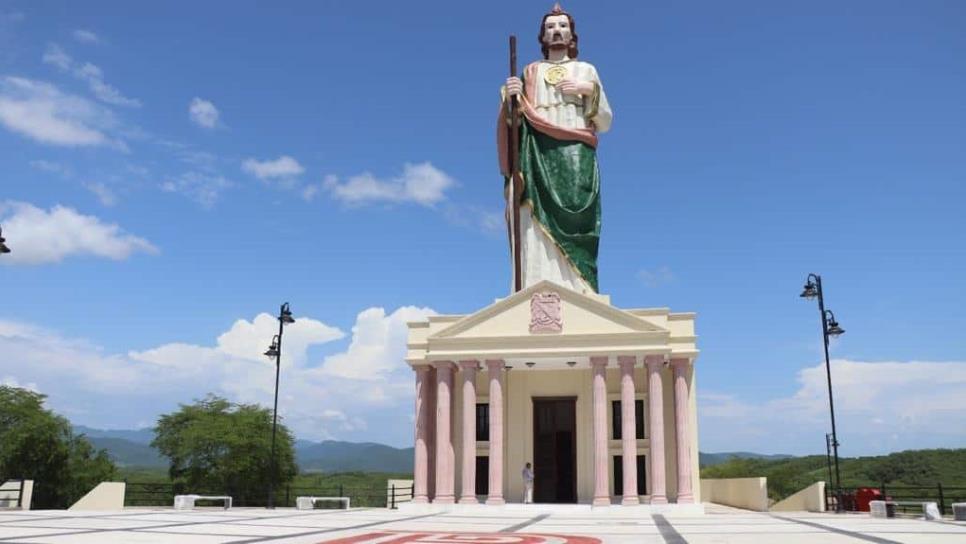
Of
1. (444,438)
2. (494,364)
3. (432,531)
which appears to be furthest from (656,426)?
(432,531)

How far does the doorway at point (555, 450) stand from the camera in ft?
123

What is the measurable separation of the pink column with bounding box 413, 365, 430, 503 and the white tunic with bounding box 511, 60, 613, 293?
815 cm

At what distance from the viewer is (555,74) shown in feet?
149

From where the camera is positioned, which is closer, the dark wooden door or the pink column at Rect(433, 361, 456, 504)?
the pink column at Rect(433, 361, 456, 504)

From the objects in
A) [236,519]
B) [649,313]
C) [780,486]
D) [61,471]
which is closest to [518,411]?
[649,313]

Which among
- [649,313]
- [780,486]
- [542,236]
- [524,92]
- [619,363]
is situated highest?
[524,92]

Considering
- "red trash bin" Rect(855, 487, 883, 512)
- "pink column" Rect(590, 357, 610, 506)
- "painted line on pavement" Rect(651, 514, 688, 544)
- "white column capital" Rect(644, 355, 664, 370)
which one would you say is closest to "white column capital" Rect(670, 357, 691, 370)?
"white column capital" Rect(644, 355, 664, 370)

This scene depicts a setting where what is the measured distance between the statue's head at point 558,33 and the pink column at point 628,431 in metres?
21.1

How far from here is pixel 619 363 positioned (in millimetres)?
34844

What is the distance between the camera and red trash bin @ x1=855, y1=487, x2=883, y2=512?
32062 mm

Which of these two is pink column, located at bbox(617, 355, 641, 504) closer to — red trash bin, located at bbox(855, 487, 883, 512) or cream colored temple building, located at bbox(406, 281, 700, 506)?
cream colored temple building, located at bbox(406, 281, 700, 506)

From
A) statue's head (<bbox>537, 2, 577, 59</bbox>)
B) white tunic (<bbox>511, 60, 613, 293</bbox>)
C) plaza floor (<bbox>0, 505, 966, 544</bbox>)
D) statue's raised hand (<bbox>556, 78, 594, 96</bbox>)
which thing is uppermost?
statue's head (<bbox>537, 2, 577, 59</bbox>)

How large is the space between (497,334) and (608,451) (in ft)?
23.7

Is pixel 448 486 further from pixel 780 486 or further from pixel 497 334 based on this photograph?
pixel 780 486
